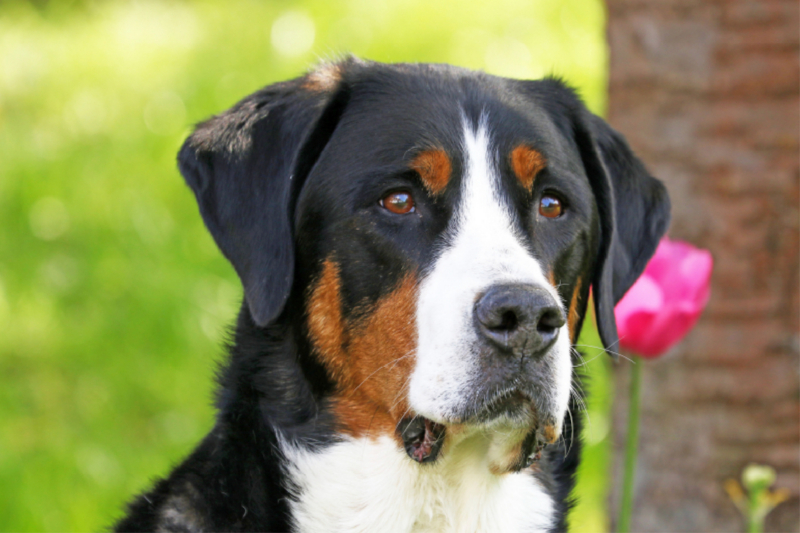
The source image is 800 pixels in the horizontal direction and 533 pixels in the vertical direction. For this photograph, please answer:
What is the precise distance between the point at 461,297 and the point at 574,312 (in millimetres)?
746

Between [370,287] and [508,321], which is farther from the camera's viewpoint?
[370,287]

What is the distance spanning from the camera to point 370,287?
112 inches

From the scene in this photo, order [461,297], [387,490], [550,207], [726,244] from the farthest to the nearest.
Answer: [726,244] → [550,207] → [387,490] → [461,297]

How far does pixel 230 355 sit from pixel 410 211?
81 centimetres

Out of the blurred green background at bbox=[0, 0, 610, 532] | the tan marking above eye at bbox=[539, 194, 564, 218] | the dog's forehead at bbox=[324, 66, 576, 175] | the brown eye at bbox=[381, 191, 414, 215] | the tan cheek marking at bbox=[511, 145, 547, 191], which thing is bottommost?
the blurred green background at bbox=[0, 0, 610, 532]

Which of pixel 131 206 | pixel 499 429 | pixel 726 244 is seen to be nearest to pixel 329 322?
pixel 499 429

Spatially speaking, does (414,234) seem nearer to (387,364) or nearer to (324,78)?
(387,364)

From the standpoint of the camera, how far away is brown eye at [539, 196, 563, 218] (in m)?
3.03

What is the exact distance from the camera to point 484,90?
318 cm

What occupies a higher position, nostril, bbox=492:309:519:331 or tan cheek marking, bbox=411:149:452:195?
tan cheek marking, bbox=411:149:452:195

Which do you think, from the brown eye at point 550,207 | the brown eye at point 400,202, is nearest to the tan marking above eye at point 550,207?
the brown eye at point 550,207

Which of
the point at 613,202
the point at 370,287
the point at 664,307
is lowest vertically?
the point at 664,307

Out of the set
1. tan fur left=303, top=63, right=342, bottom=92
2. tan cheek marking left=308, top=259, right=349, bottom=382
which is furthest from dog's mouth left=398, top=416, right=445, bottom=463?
tan fur left=303, top=63, right=342, bottom=92

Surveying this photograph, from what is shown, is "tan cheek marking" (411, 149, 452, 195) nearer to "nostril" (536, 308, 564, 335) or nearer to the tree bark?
"nostril" (536, 308, 564, 335)
